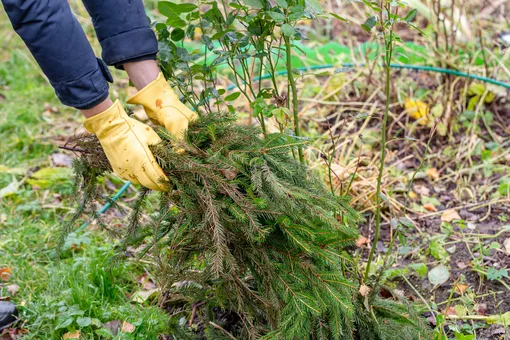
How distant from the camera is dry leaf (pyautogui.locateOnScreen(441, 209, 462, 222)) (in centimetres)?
260

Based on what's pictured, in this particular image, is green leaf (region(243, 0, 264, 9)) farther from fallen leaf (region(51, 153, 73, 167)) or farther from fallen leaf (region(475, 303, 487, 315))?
fallen leaf (region(51, 153, 73, 167))

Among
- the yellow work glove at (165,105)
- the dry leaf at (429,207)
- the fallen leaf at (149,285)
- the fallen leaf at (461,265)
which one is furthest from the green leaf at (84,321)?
the dry leaf at (429,207)

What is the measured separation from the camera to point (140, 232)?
72.9 inches

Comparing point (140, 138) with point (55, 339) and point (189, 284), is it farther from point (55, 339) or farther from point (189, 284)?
point (55, 339)

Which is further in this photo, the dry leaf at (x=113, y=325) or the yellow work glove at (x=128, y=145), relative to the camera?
the dry leaf at (x=113, y=325)

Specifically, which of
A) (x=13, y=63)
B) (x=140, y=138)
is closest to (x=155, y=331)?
(x=140, y=138)

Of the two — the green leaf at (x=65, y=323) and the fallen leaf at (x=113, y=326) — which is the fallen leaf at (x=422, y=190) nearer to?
the fallen leaf at (x=113, y=326)

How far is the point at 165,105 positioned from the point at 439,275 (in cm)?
127

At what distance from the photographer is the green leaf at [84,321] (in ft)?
6.68

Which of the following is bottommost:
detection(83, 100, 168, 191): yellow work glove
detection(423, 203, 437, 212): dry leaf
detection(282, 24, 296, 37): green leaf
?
detection(423, 203, 437, 212): dry leaf

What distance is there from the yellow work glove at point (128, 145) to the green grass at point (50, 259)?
30 centimetres

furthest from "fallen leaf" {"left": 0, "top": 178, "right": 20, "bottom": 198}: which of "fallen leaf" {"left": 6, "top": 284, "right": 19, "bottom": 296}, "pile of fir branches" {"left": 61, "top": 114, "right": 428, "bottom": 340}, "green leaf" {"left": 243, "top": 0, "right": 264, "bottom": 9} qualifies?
"green leaf" {"left": 243, "top": 0, "right": 264, "bottom": 9}

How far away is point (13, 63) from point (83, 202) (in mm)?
3186

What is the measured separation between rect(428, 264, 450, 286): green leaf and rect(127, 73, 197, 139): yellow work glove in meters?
1.15
